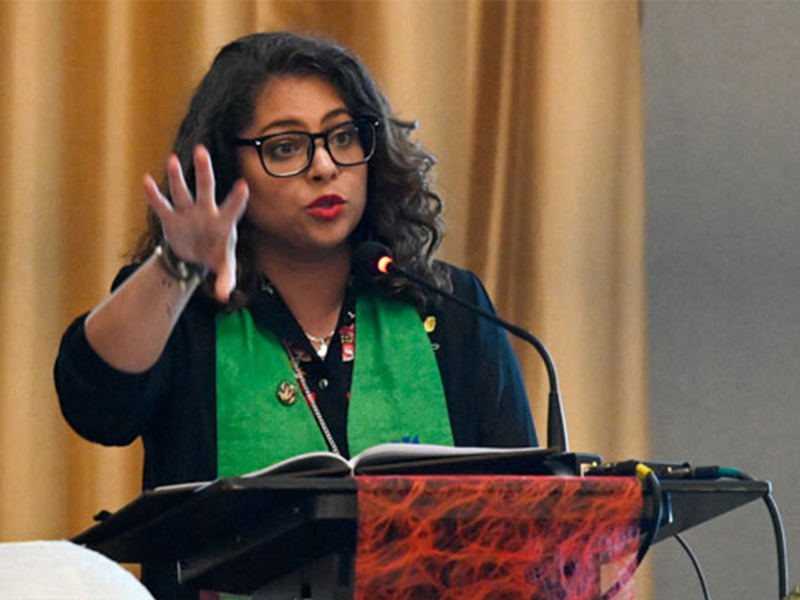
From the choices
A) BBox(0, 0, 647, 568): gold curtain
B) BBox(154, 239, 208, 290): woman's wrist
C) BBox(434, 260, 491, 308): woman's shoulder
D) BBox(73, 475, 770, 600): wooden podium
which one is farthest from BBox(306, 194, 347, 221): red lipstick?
BBox(0, 0, 647, 568): gold curtain

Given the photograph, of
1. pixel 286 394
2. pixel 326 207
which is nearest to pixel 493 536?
pixel 286 394

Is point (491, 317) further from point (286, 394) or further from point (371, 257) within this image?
point (286, 394)

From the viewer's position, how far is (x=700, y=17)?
289 cm

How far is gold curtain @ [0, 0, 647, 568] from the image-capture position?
259cm

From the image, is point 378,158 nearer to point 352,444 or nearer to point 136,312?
point 352,444

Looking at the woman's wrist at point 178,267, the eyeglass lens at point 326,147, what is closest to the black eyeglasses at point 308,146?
the eyeglass lens at point 326,147

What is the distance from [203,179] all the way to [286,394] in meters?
0.54

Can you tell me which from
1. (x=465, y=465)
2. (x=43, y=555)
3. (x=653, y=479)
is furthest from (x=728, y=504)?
(x=43, y=555)

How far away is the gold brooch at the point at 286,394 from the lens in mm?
1865

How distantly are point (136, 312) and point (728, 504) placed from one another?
64cm

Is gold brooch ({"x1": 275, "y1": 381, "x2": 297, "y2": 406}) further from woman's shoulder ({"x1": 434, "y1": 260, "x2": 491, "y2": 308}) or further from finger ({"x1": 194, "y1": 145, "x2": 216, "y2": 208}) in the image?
finger ({"x1": 194, "y1": 145, "x2": 216, "y2": 208})

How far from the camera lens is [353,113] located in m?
2.04

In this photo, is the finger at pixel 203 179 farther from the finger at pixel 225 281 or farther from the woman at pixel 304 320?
the woman at pixel 304 320

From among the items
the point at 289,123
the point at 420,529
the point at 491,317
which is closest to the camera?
the point at 420,529
